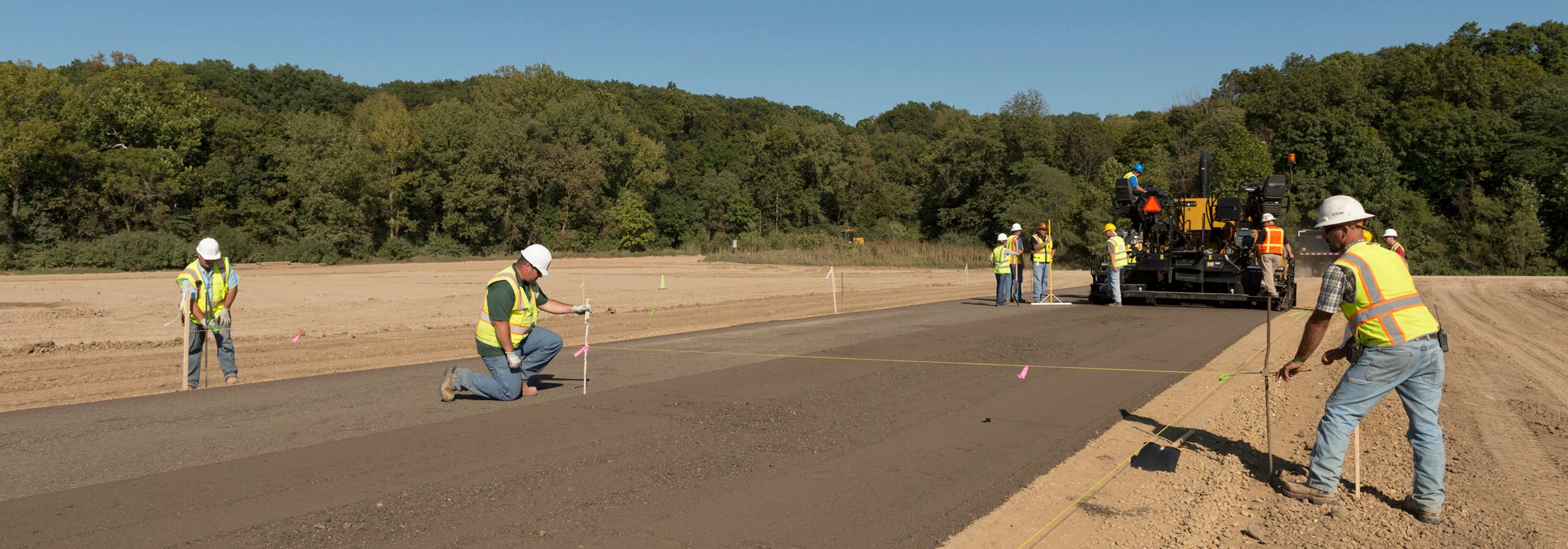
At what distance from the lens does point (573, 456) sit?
6344 millimetres

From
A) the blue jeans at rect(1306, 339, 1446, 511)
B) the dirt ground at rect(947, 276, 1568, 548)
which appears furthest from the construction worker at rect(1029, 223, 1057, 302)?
the blue jeans at rect(1306, 339, 1446, 511)

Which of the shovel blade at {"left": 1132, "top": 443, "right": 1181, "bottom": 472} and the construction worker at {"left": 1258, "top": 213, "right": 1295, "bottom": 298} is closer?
the shovel blade at {"left": 1132, "top": 443, "right": 1181, "bottom": 472}

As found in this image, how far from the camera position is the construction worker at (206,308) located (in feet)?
32.3

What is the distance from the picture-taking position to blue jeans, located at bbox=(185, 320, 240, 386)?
9812 mm

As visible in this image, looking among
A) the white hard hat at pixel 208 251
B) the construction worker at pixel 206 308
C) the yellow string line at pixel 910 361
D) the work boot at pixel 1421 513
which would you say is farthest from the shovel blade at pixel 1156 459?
the white hard hat at pixel 208 251

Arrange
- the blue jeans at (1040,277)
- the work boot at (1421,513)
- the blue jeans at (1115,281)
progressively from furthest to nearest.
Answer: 1. the blue jeans at (1040,277)
2. the blue jeans at (1115,281)
3. the work boot at (1421,513)

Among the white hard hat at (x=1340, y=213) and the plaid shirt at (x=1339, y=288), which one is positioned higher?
the white hard hat at (x=1340, y=213)

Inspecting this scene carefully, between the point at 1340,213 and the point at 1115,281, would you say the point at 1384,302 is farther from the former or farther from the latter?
the point at 1115,281

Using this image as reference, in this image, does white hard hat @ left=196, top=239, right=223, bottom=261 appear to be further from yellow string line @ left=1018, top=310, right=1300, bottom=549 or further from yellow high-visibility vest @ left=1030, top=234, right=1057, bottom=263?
yellow high-visibility vest @ left=1030, top=234, right=1057, bottom=263

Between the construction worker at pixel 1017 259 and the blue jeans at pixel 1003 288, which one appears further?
the construction worker at pixel 1017 259

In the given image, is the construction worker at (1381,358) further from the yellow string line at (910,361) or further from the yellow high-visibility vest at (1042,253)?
the yellow high-visibility vest at (1042,253)

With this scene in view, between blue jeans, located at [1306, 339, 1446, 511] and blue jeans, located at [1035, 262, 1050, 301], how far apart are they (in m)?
15.4

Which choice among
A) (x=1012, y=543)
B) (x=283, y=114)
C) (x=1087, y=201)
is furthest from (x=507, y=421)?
(x=283, y=114)

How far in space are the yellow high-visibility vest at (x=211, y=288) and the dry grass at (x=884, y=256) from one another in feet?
131
